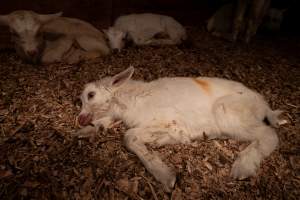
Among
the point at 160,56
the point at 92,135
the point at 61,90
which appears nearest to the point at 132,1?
the point at 160,56

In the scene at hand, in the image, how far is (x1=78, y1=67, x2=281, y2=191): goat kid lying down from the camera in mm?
3148

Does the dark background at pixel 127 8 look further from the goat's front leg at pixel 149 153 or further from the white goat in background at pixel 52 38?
the goat's front leg at pixel 149 153

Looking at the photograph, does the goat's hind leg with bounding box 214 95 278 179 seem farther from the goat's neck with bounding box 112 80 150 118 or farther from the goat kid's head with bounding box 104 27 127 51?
the goat kid's head with bounding box 104 27 127 51

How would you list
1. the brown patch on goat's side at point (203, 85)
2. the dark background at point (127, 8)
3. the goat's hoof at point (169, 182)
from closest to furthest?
the goat's hoof at point (169, 182) < the brown patch on goat's side at point (203, 85) < the dark background at point (127, 8)

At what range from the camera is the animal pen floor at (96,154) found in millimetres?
2779

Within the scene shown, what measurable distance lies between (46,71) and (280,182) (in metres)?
3.85

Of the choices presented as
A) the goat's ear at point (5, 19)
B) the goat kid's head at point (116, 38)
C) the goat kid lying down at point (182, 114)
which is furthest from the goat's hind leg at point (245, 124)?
the goat's ear at point (5, 19)

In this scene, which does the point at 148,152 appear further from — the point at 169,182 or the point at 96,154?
the point at 96,154

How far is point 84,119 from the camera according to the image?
3.45 metres

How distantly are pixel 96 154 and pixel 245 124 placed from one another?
1624 mm

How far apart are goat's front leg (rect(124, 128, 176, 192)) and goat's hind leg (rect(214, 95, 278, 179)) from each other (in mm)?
663

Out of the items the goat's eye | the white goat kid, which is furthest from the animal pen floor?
the white goat kid

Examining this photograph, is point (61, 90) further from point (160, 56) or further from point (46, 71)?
point (160, 56)

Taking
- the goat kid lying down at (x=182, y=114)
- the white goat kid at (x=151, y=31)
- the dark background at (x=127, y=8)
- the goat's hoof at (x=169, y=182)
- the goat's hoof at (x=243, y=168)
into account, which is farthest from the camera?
the white goat kid at (x=151, y=31)
